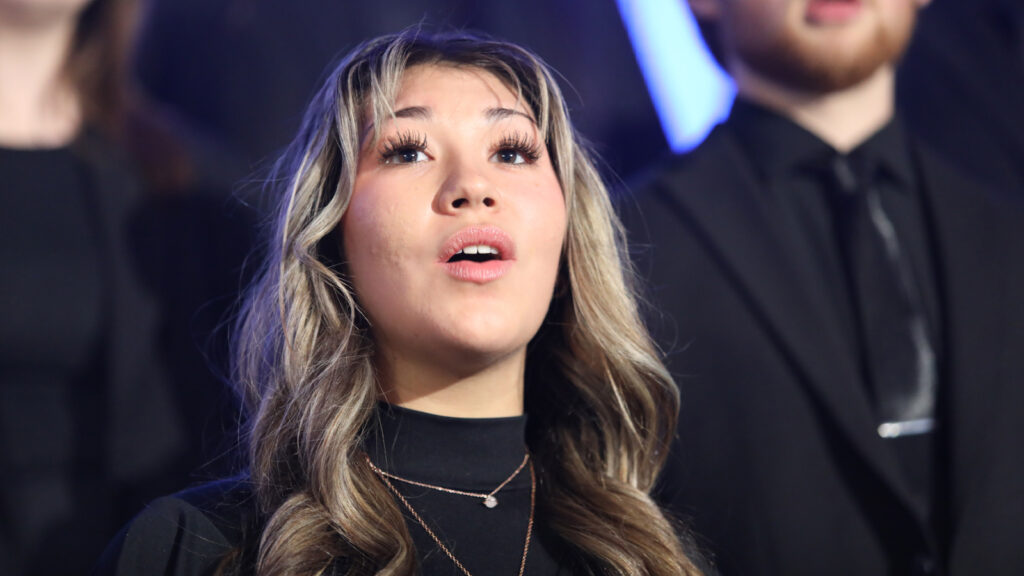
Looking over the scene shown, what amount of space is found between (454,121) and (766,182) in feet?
2.90

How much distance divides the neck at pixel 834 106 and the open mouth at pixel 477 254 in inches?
38.4

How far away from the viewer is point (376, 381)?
1.62 m

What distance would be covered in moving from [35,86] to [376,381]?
126 centimetres

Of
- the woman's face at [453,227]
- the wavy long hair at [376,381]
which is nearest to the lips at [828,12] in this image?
the wavy long hair at [376,381]

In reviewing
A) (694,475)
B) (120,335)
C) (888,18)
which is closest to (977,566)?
(694,475)

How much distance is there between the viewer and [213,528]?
150 cm

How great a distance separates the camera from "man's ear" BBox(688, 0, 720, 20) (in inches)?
94.5

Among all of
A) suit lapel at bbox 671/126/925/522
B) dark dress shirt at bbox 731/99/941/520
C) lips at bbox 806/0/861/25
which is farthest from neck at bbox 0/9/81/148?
lips at bbox 806/0/861/25

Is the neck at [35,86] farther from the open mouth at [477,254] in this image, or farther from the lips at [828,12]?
the lips at [828,12]

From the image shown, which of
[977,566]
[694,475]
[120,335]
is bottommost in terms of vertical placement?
[977,566]

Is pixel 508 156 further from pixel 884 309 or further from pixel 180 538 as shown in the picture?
pixel 884 309

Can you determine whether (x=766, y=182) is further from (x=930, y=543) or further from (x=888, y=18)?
(x=930, y=543)

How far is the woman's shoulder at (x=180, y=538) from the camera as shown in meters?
1.44

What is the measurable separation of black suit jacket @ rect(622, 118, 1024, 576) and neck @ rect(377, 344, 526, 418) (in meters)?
0.55
